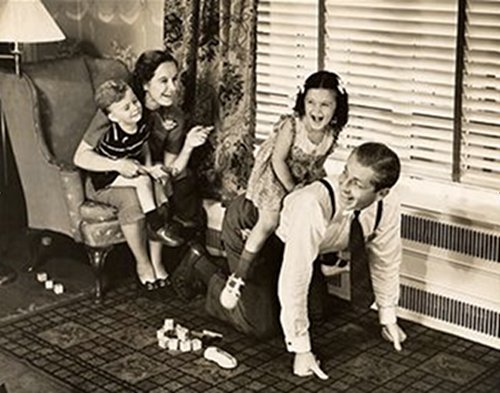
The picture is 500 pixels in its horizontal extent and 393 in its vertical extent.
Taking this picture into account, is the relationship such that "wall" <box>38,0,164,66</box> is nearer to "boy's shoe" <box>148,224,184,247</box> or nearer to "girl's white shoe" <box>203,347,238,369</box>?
"boy's shoe" <box>148,224,184,247</box>

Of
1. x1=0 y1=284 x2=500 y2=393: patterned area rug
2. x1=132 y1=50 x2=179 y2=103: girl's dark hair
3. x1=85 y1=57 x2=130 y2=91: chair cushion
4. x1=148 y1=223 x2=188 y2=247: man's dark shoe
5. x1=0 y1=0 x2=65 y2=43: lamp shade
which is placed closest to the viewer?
x1=0 y1=284 x2=500 y2=393: patterned area rug

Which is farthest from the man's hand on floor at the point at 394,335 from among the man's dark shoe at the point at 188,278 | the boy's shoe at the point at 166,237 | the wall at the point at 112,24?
the wall at the point at 112,24

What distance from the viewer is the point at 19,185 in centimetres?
588

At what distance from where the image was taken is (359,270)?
4.24m

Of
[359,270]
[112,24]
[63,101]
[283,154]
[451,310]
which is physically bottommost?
[451,310]

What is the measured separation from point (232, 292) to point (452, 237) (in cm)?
96

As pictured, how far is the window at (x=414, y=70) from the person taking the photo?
430 centimetres

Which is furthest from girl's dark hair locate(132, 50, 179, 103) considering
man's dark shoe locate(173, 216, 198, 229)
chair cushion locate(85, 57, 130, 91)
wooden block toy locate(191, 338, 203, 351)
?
wooden block toy locate(191, 338, 203, 351)

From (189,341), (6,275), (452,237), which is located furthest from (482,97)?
(6,275)

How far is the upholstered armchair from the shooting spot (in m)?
4.87

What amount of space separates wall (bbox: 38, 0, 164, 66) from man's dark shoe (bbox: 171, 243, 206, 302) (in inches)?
51.5

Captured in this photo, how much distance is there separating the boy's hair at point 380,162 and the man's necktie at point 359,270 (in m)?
0.24

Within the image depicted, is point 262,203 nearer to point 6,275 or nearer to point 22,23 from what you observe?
point 6,275

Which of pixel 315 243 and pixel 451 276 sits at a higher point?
pixel 315 243
